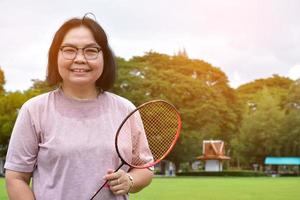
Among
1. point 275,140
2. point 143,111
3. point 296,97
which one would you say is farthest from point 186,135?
point 143,111

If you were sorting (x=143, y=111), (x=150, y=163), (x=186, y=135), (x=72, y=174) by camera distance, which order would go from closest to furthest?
(x=72, y=174) → (x=150, y=163) → (x=143, y=111) → (x=186, y=135)

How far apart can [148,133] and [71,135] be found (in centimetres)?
103

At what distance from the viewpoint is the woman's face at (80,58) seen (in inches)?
124

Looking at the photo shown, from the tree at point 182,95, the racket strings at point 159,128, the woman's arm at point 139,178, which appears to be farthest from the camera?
the tree at point 182,95

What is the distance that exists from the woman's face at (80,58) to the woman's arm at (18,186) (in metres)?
0.55

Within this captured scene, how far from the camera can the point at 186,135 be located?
184 ft

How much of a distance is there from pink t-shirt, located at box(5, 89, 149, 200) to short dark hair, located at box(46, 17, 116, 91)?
0.17 meters

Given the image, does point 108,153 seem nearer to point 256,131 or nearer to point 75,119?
point 75,119

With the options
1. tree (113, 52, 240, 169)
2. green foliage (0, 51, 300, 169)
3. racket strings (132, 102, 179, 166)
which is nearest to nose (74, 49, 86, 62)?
racket strings (132, 102, 179, 166)

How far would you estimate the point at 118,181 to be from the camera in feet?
10.1

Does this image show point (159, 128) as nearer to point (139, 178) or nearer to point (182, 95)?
point (139, 178)

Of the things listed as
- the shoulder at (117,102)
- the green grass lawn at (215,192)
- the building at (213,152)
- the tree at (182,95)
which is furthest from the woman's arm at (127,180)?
the building at (213,152)

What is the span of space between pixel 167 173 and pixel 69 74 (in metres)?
61.8

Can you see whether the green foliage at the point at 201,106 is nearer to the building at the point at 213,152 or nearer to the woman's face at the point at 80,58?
the building at the point at 213,152
